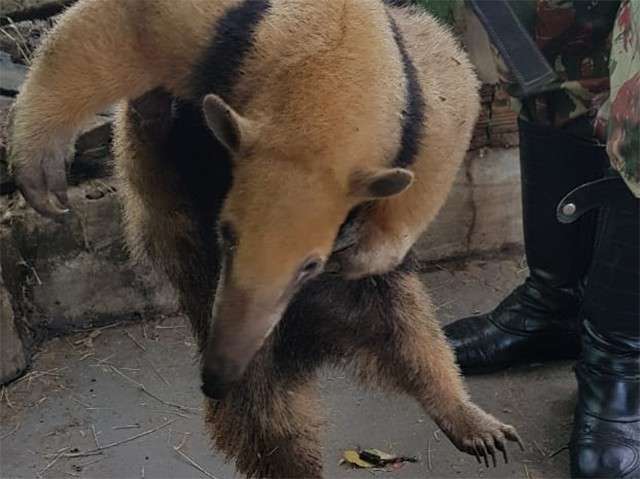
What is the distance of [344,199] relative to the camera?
2.07 meters

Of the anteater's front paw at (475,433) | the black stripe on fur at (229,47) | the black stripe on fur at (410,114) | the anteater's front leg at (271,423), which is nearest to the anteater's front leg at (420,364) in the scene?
the anteater's front paw at (475,433)

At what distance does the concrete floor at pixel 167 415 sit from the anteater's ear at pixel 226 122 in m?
1.87

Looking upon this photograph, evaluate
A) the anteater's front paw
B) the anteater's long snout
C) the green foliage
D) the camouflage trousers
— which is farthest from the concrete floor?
the anteater's long snout

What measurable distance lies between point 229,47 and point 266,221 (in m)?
0.36

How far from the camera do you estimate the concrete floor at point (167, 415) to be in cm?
391

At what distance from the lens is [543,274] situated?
4.29m

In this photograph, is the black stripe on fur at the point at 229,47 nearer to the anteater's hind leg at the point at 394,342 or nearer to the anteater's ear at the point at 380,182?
the anteater's ear at the point at 380,182

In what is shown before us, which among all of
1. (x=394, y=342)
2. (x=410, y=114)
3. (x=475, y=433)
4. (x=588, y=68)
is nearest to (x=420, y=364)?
(x=394, y=342)

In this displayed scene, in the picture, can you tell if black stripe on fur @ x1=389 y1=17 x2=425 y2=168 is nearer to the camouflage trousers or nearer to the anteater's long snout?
the anteater's long snout

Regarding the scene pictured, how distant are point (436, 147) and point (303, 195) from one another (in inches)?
15.7

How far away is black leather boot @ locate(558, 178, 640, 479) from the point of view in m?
3.61

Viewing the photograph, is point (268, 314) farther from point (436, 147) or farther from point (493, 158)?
point (493, 158)

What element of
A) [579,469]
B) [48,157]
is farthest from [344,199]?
[579,469]

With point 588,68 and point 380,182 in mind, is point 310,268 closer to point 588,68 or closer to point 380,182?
point 380,182
